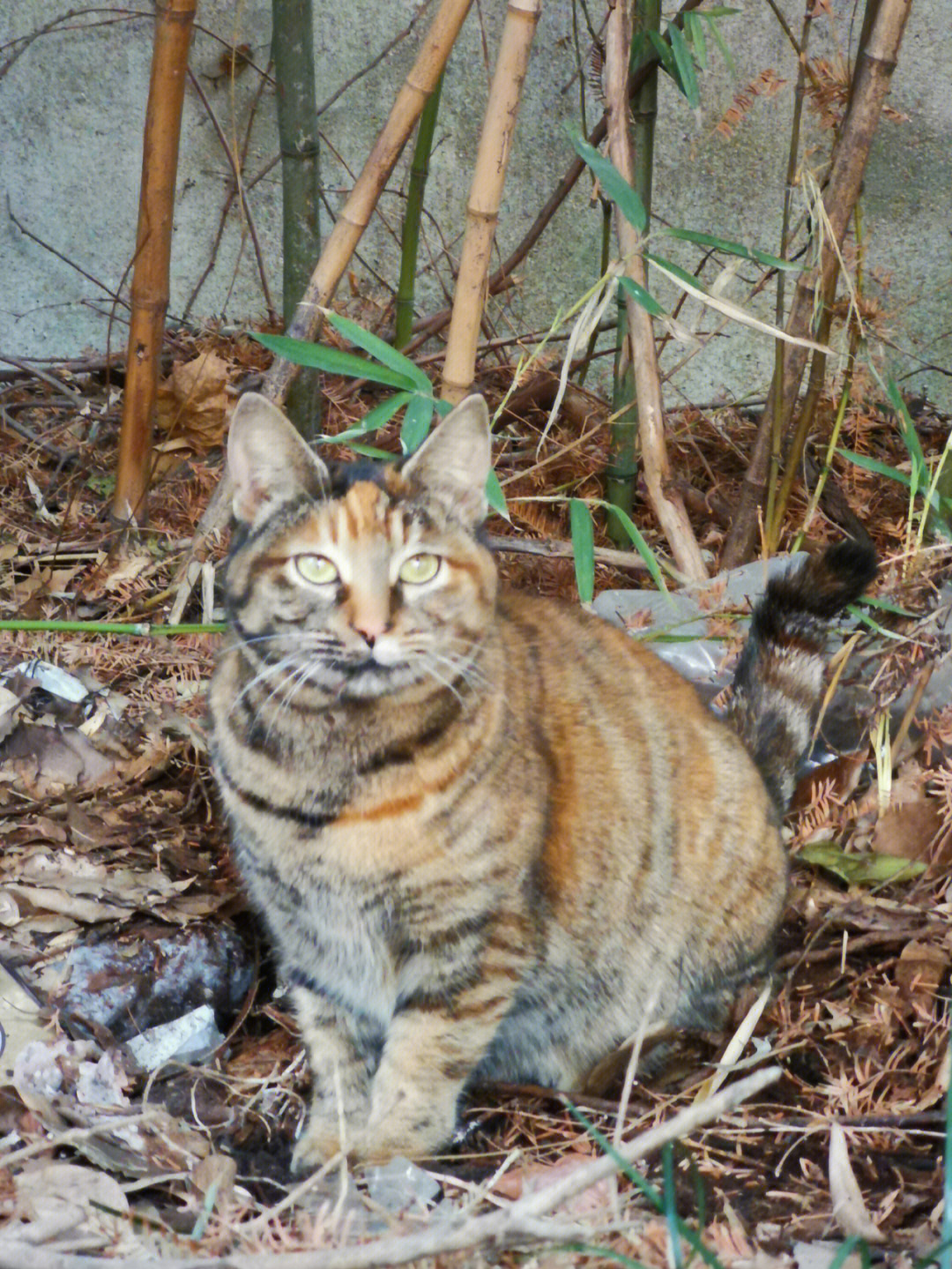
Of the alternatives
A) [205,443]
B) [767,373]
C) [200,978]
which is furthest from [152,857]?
[767,373]

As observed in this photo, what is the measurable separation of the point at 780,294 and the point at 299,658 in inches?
74.9

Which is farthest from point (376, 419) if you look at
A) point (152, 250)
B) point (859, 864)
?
point (859, 864)

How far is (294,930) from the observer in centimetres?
223

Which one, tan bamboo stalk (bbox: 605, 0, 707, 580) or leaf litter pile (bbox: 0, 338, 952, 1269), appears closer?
leaf litter pile (bbox: 0, 338, 952, 1269)

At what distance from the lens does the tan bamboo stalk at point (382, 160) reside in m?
2.64

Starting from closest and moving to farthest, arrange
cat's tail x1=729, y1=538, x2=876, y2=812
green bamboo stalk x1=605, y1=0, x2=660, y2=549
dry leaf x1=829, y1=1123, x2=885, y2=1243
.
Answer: dry leaf x1=829, y1=1123, x2=885, y2=1243 < cat's tail x1=729, y1=538, x2=876, y2=812 < green bamboo stalk x1=605, y1=0, x2=660, y2=549

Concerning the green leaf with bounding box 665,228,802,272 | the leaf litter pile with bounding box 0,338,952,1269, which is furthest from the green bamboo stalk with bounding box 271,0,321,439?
the green leaf with bounding box 665,228,802,272

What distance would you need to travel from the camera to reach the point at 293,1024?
2447mm

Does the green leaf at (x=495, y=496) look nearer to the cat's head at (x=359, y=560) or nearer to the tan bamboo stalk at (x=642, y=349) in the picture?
the cat's head at (x=359, y=560)

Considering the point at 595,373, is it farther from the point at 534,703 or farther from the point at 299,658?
the point at 299,658

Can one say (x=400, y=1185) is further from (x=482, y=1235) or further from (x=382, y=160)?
(x=382, y=160)

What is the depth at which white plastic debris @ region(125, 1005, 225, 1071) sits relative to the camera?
7.53ft

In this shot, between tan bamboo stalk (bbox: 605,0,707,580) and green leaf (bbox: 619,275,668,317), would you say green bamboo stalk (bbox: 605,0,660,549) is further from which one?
green leaf (bbox: 619,275,668,317)

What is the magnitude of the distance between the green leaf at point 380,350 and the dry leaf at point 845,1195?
1466mm
